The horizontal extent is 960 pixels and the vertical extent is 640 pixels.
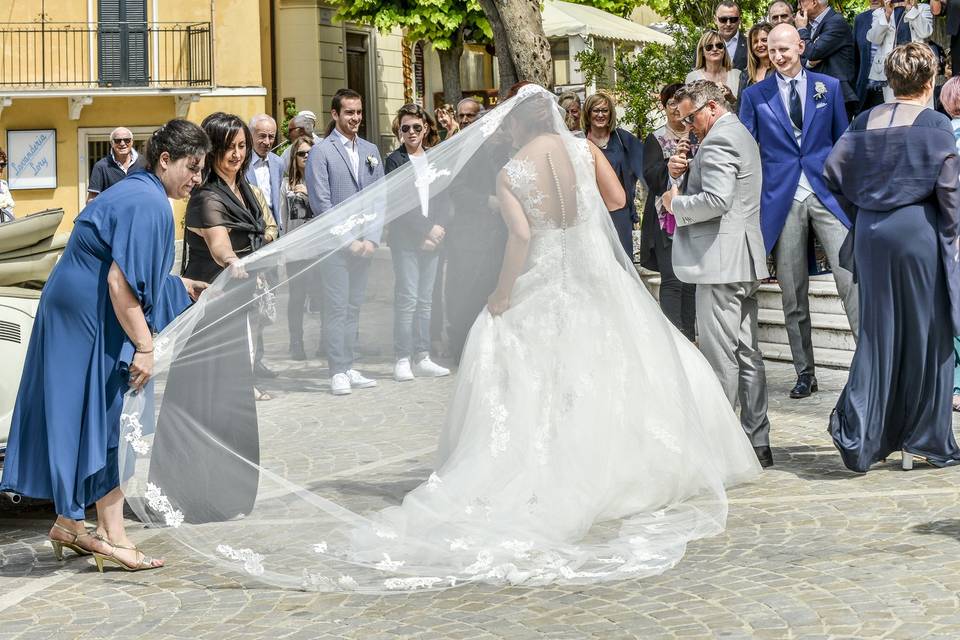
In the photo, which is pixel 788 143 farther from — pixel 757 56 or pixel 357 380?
pixel 357 380

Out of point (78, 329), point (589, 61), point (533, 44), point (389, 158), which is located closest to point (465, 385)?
point (78, 329)

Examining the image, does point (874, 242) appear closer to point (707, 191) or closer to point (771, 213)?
point (707, 191)

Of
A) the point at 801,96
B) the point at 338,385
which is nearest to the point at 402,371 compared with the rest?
the point at 338,385

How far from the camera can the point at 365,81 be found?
38969 mm

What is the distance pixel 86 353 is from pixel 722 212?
3346 mm

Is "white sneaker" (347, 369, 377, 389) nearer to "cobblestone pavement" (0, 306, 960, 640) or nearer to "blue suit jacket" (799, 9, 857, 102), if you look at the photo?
"cobblestone pavement" (0, 306, 960, 640)

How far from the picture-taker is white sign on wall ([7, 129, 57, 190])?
32.3m

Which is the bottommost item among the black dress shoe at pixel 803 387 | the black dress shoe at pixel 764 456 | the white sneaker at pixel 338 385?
the black dress shoe at pixel 764 456

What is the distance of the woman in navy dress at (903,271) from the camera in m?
7.42

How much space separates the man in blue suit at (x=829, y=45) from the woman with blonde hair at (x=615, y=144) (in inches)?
106

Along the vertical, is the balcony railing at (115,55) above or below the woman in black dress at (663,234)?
above

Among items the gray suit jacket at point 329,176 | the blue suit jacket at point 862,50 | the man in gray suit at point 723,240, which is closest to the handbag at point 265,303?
the man in gray suit at point 723,240

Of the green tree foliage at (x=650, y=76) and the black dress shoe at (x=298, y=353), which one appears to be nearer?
the black dress shoe at (x=298, y=353)

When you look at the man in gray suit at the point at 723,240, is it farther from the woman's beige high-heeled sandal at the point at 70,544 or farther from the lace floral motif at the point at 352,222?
the woman's beige high-heeled sandal at the point at 70,544
